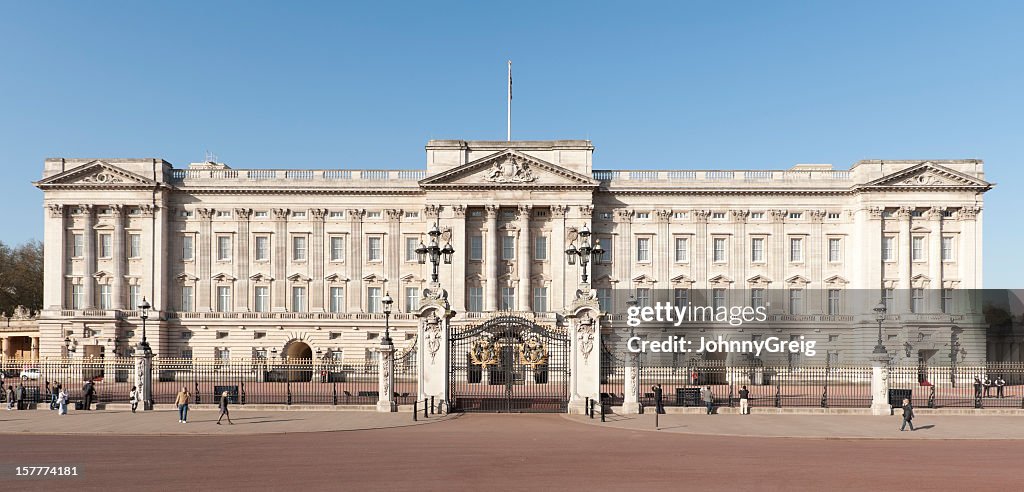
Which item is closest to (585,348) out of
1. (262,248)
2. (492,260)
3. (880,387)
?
(880,387)

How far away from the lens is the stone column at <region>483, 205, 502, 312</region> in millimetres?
58469

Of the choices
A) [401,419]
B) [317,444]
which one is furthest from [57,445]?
[401,419]

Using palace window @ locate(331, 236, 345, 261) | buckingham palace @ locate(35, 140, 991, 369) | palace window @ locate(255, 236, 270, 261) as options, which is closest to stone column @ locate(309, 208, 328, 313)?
buckingham palace @ locate(35, 140, 991, 369)

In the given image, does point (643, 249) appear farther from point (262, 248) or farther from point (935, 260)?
point (262, 248)

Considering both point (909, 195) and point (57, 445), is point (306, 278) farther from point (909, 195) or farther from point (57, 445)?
point (909, 195)

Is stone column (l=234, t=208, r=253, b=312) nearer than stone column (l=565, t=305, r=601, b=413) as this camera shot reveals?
No

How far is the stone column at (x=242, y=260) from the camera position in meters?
60.2

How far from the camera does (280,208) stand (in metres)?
60.6

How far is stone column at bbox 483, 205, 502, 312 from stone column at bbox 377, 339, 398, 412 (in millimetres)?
25787

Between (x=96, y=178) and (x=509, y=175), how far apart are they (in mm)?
31622

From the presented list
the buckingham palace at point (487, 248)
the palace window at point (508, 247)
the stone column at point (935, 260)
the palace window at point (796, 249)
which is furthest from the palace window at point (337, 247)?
the stone column at point (935, 260)

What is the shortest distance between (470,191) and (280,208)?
1525 centimetres

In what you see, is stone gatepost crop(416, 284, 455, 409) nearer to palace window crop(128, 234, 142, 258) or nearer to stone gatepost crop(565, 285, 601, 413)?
stone gatepost crop(565, 285, 601, 413)

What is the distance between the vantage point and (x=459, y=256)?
192ft
